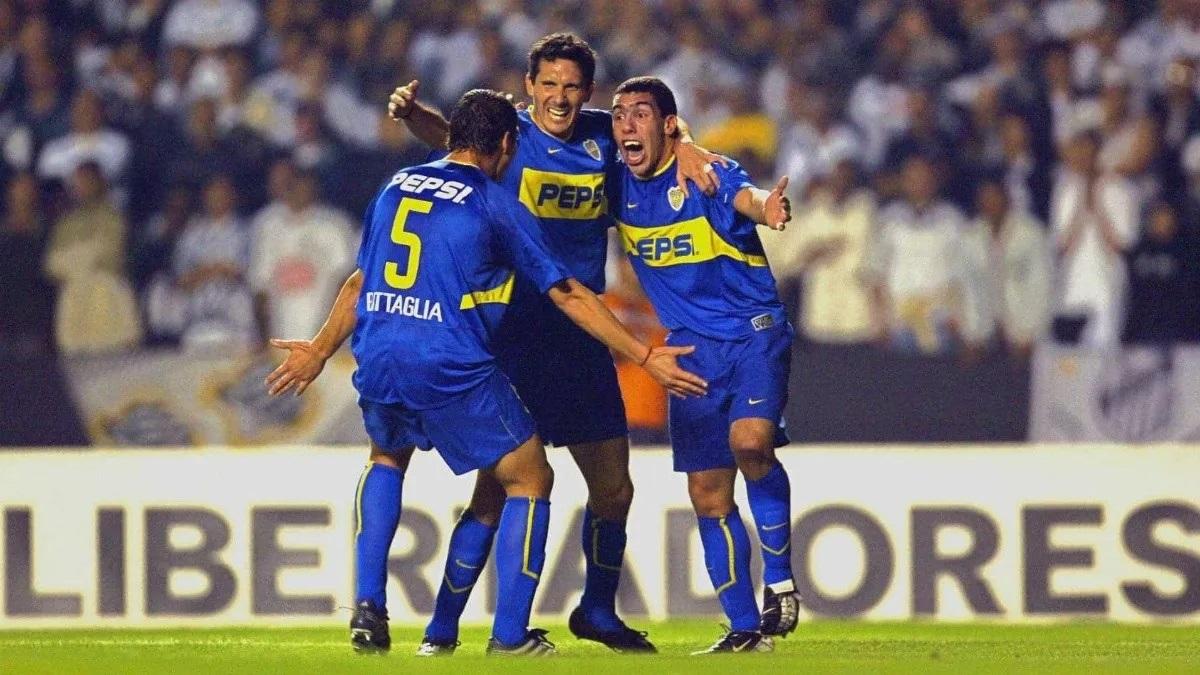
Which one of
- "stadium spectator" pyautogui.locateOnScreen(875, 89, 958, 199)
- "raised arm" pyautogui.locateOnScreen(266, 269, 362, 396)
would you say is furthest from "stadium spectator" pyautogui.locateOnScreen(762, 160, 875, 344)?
"raised arm" pyautogui.locateOnScreen(266, 269, 362, 396)

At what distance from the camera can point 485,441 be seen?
746 cm

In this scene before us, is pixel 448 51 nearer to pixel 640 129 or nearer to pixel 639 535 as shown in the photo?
pixel 639 535

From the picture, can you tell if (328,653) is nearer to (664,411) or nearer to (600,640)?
(600,640)

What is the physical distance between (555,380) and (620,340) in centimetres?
87

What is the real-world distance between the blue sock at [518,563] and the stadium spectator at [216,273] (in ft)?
19.7

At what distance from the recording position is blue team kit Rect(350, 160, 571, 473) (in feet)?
24.4

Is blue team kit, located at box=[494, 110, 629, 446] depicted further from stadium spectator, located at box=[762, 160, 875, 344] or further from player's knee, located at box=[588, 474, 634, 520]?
stadium spectator, located at box=[762, 160, 875, 344]

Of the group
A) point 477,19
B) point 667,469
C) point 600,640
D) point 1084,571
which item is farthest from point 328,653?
point 477,19

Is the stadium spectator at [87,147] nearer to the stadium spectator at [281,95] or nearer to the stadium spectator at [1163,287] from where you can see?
the stadium spectator at [281,95]

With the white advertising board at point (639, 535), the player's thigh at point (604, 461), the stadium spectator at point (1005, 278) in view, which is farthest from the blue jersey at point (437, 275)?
the stadium spectator at point (1005, 278)

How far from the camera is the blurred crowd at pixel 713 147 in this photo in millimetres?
13281

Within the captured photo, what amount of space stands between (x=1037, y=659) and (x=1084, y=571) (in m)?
3.96

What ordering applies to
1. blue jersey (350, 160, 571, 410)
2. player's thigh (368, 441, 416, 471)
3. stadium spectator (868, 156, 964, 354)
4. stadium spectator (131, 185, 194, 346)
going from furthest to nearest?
stadium spectator (131, 185, 194, 346), stadium spectator (868, 156, 964, 354), player's thigh (368, 441, 416, 471), blue jersey (350, 160, 571, 410)

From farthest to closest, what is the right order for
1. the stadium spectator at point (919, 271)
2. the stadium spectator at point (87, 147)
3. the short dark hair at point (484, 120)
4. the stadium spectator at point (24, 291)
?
the stadium spectator at point (87, 147) → the stadium spectator at point (24, 291) → the stadium spectator at point (919, 271) → the short dark hair at point (484, 120)
